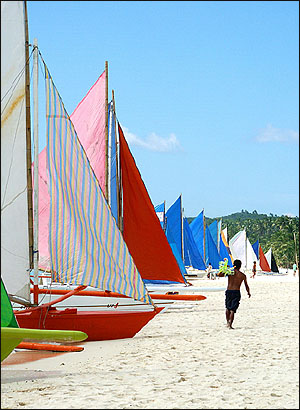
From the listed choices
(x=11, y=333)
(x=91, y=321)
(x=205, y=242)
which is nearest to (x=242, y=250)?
(x=205, y=242)

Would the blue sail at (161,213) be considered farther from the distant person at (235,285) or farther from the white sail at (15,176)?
the white sail at (15,176)

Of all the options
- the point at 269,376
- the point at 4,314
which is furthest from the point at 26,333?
the point at 269,376

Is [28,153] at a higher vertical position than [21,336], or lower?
higher

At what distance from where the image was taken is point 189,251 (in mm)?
49812

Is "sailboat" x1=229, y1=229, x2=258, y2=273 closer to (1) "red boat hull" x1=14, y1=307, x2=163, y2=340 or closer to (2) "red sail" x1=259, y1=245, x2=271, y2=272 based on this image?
(2) "red sail" x1=259, y1=245, x2=271, y2=272

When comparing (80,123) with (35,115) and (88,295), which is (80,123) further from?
(35,115)

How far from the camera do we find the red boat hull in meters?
10.5

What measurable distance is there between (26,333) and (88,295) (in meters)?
8.30

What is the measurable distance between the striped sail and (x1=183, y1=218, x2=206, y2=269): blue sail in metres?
38.8

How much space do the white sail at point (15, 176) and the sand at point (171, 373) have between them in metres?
1.44

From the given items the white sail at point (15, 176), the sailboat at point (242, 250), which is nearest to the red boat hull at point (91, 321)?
the white sail at point (15, 176)

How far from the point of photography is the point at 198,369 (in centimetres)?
833

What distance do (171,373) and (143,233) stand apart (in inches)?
250

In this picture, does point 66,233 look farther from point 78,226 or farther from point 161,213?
point 161,213
